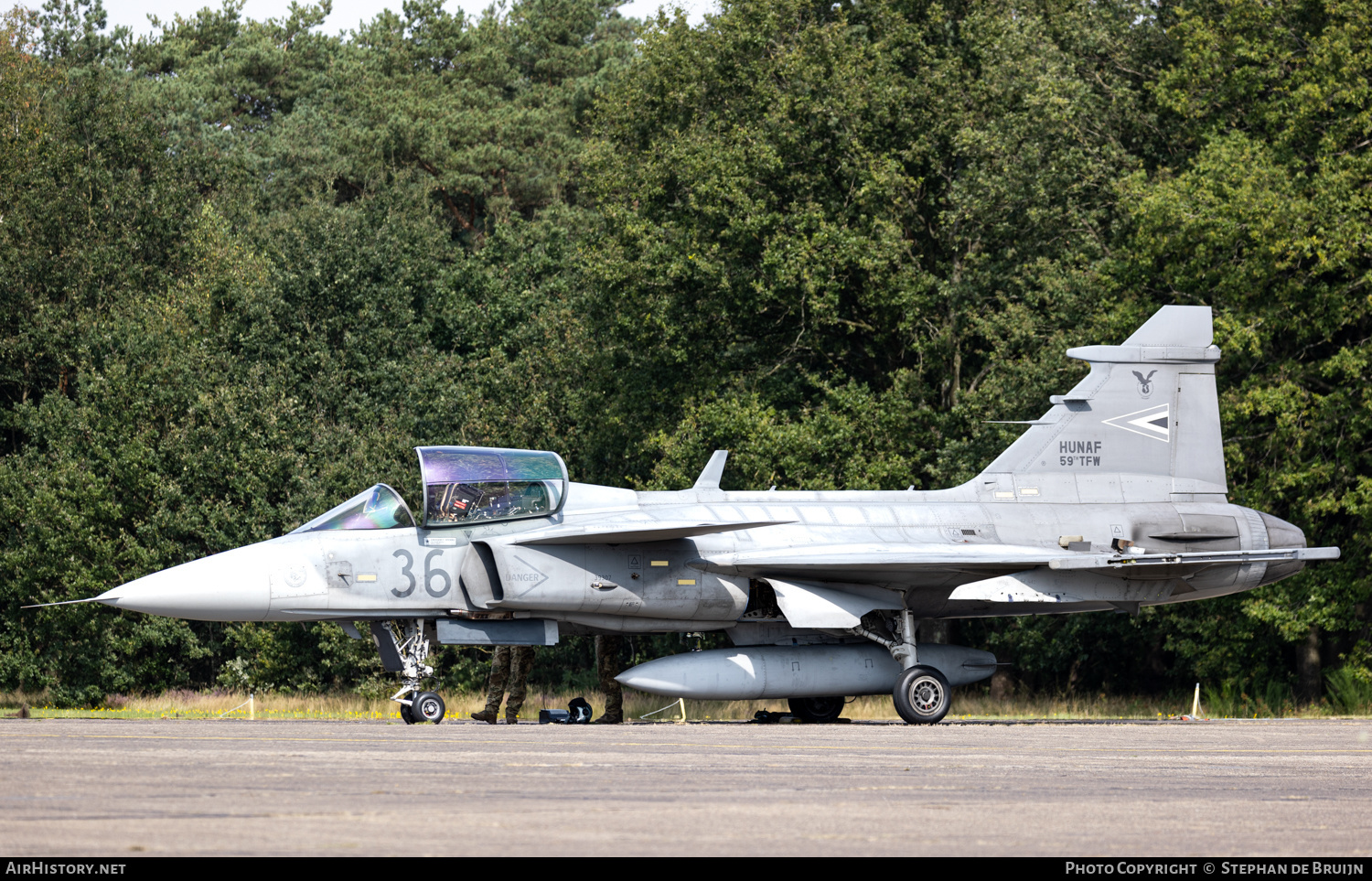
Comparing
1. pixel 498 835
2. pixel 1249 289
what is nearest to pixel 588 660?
pixel 1249 289

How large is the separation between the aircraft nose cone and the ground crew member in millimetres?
3403

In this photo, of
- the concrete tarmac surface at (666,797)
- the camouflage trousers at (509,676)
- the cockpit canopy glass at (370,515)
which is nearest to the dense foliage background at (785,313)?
the camouflage trousers at (509,676)

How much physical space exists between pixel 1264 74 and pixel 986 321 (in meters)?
6.63

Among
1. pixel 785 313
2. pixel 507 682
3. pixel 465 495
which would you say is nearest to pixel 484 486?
pixel 465 495

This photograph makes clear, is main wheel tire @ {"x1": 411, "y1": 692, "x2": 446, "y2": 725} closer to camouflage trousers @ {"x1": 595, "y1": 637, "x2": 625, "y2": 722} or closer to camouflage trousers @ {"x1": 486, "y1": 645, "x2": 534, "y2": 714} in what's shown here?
camouflage trousers @ {"x1": 486, "y1": 645, "x2": 534, "y2": 714}

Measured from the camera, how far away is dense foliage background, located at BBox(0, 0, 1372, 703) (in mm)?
27344

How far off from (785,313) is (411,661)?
17378 mm

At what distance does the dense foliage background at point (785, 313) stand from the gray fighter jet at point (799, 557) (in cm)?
566

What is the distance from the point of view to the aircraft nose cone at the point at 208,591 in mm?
17438

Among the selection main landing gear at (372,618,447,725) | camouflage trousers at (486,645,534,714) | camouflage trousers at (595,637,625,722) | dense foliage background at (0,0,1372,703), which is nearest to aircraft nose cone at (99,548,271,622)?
main landing gear at (372,618,447,725)

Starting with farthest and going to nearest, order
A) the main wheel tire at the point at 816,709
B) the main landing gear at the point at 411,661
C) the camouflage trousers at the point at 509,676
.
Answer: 1. the main wheel tire at the point at 816,709
2. the camouflage trousers at the point at 509,676
3. the main landing gear at the point at 411,661

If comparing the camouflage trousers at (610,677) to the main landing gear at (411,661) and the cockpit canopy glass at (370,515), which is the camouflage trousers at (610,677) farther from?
the cockpit canopy glass at (370,515)

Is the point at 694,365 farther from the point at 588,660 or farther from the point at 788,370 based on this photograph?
the point at 588,660

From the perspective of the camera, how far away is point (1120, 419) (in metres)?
21.2
